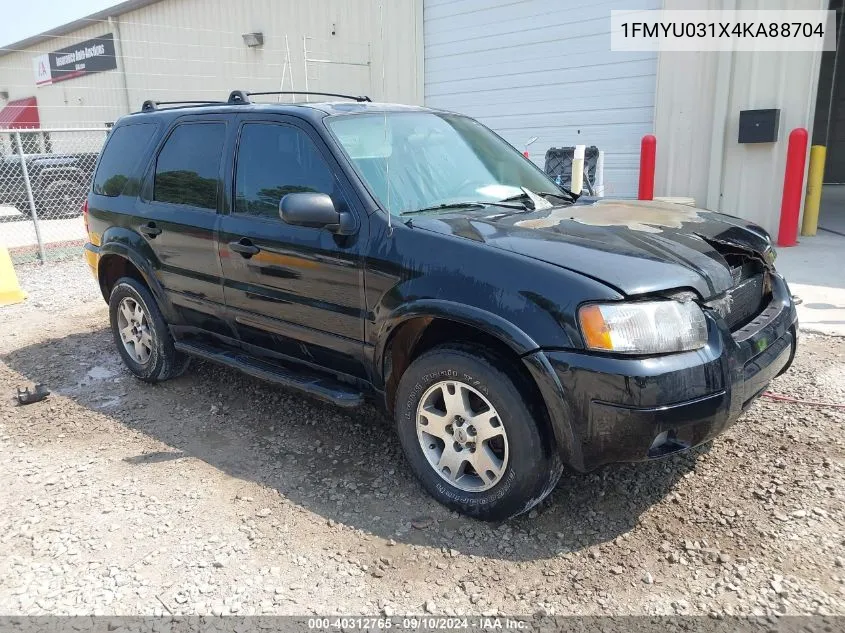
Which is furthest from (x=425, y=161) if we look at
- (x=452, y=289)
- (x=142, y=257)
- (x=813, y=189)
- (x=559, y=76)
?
(x=559, y=76)

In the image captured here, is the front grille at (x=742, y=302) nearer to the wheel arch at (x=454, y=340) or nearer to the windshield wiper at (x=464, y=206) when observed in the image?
the wheel arch at (x=454, y=340)

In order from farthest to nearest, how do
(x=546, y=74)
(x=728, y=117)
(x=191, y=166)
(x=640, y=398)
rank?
1. (x=546, y=74)
2. (x=728, y=117)
3. (x=191, y=166)
4. (x=640, y=398)

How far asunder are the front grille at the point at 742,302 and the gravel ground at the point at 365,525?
2.69 feet

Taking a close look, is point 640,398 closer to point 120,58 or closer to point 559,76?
point 559,76

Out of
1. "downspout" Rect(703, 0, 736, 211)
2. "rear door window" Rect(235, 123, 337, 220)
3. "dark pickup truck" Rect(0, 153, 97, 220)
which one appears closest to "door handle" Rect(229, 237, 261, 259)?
"rear door window" Rect(235, 123, 337, 220)

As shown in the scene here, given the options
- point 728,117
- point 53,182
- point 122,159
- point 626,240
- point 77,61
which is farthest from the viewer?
point 77,61

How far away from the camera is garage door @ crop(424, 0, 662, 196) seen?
32.8ft

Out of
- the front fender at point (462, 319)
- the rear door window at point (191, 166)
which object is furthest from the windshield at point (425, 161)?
the rear door window at point (191, 166)

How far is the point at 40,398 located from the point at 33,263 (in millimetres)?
5899

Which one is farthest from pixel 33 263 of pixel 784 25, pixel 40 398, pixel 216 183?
pixel 784 25

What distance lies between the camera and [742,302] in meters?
3.14

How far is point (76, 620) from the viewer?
2.56 meters

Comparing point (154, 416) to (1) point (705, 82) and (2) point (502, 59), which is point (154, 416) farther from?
(2) point (502, 59)

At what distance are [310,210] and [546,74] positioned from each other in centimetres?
878
